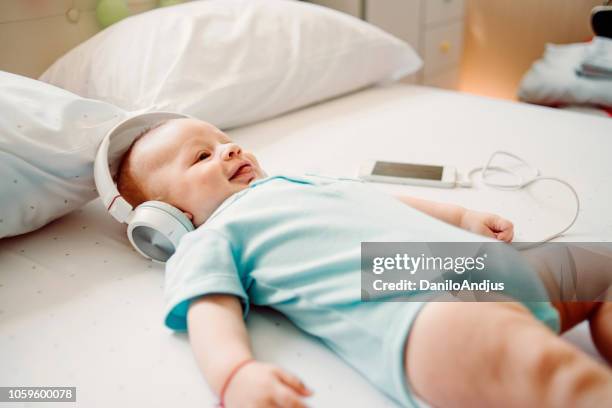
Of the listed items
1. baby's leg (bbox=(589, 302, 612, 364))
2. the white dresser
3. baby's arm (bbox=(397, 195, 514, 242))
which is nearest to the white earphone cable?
baby's arm (bbox=(397, 195, 514, 242))

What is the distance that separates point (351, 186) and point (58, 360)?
0.42 meters

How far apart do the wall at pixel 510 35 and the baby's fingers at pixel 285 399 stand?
239 cm

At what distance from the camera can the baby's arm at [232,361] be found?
1.62ft

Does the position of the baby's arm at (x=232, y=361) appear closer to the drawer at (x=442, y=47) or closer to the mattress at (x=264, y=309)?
the mattress at (x=264, y=309)

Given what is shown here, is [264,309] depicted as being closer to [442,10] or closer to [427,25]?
[427,25]

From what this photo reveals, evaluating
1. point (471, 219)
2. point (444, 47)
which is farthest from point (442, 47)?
point (471, 219)

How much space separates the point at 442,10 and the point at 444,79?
31 cm

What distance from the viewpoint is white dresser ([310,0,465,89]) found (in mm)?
2014

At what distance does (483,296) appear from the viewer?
60cm

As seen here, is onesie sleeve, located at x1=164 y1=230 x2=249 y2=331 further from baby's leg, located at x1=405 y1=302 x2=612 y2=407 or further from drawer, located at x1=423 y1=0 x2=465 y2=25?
drawer, located at x1=423 y1=0 x2=465 y2=25

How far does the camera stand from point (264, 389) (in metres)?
0.49

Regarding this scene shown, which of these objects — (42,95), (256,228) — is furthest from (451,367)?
(42,95)

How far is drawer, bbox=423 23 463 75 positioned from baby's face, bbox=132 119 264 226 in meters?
1.72

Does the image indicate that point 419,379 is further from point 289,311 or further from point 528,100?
point 528,100
